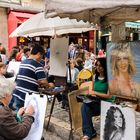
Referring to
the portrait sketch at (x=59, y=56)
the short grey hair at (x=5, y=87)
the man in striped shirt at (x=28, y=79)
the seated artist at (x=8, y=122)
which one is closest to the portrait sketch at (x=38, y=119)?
the seated artist at (x=8, y=122)

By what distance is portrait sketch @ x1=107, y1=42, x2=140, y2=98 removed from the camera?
460 cm

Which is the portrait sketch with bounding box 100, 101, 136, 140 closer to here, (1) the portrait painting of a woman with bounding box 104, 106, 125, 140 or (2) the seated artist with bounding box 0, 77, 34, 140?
(1) the portrait painting of a woman with bounding box 104, 106, 125, 140

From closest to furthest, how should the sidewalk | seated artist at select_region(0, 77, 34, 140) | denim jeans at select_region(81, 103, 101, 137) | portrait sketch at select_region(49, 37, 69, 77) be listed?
Result: 1. seated artist at select_region(0, 77, 34, 140)
2. denim jeans at select_region(81, 103, 101, 137)
3. the sidewalk
4. portrait sketch at select_region(49, 37, 69, 77)

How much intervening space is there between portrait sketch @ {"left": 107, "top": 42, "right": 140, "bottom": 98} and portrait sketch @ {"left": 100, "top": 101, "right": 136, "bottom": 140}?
0.29 m

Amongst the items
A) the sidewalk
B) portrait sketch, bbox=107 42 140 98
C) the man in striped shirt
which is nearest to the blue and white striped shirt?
the man in striped shirt

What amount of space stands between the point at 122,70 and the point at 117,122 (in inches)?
29.3

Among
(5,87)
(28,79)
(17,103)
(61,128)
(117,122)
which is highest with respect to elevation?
(5,87)

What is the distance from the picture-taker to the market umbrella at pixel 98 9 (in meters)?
3.96

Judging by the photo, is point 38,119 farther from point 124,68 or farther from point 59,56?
point 59,56

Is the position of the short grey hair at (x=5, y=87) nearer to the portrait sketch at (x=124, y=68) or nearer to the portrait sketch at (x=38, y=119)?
the portrait sketch at (x=38, y=119)

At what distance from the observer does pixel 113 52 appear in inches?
193

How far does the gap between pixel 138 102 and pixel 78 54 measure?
8.40 meters

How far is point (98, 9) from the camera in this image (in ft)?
14.7

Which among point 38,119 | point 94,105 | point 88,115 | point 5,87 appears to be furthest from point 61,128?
point 5,87
